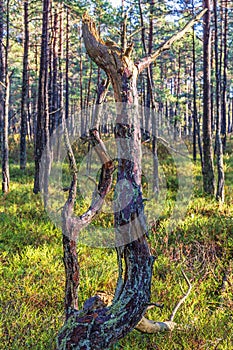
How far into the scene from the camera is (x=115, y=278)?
5875 millimetres

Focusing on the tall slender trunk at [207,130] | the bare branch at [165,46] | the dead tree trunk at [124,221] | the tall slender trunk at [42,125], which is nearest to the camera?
the dead tree trunk at [124,221]

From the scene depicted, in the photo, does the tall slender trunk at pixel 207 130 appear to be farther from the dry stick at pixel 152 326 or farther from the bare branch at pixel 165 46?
the bare branch at pixel 165 46

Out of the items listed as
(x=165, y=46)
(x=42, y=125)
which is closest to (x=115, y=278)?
(x=165, y=46)

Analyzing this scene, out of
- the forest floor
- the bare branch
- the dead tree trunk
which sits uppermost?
Result: the bare branch

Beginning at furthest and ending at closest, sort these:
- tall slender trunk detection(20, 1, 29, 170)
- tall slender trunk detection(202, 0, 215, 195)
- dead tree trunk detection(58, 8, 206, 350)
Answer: tall slender trunk detection(20, 1, 29, 170) < tall slender trunk detection(202, 0, 215, 195) < dead tree trunk detection(58, 8, 206, 350)

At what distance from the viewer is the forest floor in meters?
4.39

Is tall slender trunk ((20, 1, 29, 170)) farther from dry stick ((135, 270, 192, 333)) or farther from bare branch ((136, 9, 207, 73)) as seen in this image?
dry stick ((135, 270, 192, 333))

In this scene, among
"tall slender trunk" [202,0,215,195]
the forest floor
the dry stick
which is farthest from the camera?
"tall slender trunk" [202,0,215,195]

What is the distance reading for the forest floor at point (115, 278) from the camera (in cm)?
439

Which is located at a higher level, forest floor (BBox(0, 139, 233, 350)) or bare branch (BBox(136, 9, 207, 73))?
bare branch (BBox(136, 9, 207, 73))

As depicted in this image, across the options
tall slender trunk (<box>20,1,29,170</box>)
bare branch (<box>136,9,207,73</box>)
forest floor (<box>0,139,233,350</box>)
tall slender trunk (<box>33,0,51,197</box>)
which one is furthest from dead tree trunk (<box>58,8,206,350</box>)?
tall slender trunk (<box>20,1,29,170</box>)

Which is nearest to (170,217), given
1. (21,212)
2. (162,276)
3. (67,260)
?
(162,276)

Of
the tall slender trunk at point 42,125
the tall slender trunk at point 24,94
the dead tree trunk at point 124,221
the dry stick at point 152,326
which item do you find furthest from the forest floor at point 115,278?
the tall slender trunk at point 24,94

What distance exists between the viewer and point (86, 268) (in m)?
6.33
